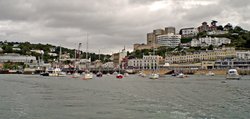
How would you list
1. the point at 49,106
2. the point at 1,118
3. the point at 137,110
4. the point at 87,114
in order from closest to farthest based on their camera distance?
the point at 1,118 < the point at 87,114 < the point at 137,110 < the point at 49,106

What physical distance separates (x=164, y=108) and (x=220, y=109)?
501 centimetres

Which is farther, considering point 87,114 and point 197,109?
point 197,109

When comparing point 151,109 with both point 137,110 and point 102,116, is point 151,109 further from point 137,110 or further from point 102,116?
point 102,116

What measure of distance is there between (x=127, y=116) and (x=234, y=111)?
9.65 metres

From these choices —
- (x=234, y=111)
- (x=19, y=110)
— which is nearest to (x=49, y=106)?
(x=19, y=110)

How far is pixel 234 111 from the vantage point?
3441cm

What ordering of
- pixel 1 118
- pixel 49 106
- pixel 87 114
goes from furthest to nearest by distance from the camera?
pixel 49 106 < pixel 87 114 < pixel 1 118

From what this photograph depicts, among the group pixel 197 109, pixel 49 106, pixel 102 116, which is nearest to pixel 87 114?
pixel 102 116

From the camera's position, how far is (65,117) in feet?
102

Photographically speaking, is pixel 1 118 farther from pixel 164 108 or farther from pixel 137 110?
pixel 164 108

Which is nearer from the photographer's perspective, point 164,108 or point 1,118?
point 1,118

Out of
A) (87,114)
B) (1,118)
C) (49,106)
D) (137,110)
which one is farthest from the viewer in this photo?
(49,106)

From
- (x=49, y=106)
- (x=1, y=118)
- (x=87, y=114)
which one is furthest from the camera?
(x=49, y=106)

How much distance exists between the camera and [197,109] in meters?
Answer: 35.7
